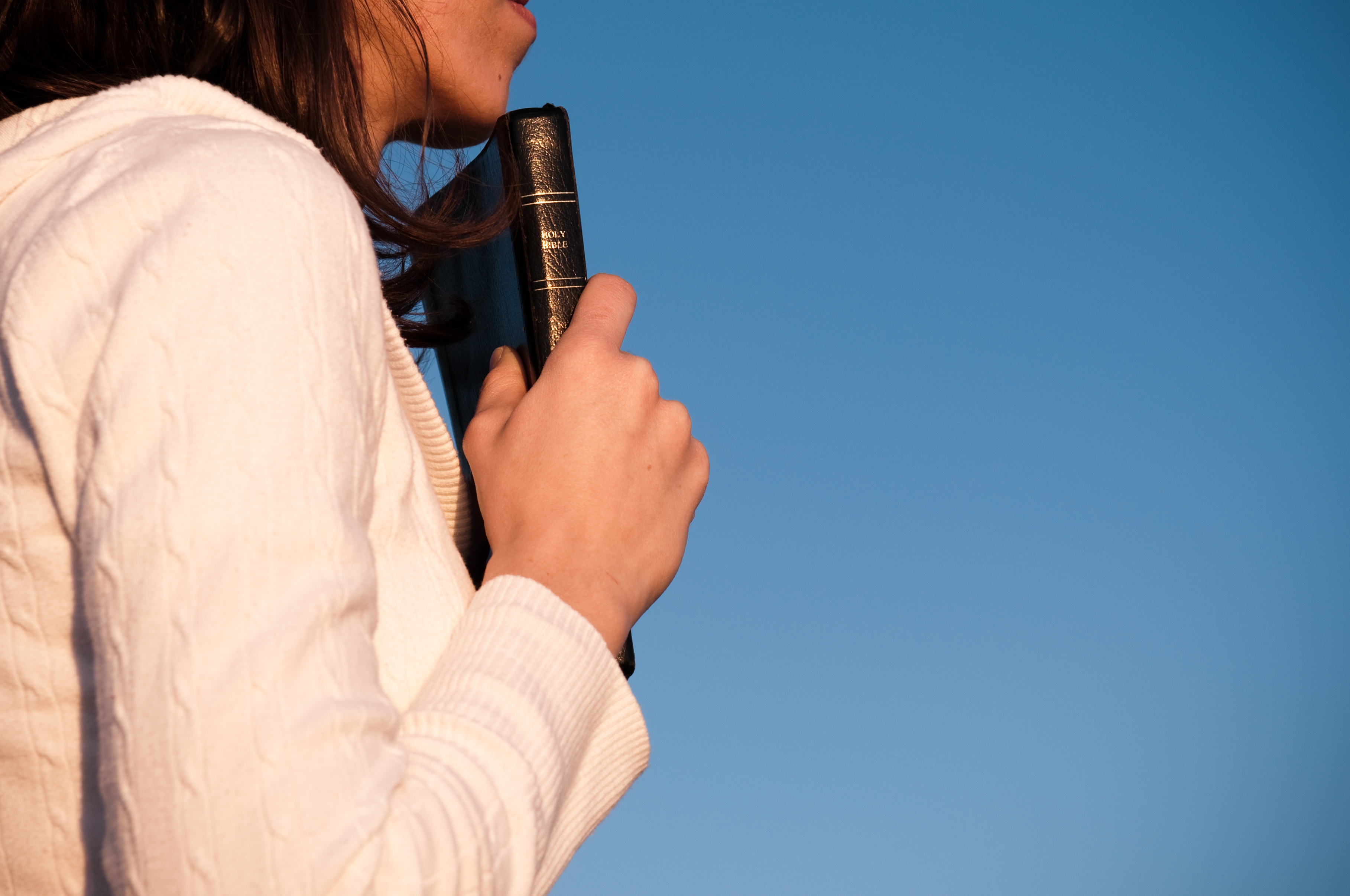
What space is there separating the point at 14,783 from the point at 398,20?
115cm

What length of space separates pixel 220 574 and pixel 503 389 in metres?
0.76

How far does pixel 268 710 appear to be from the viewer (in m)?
0.63

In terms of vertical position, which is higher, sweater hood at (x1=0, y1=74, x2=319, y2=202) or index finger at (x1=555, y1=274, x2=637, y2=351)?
index finger at (x1=555, y1=274, x2=637, y2=351)

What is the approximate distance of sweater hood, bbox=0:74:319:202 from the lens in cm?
83

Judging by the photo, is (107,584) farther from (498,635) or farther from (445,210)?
(445,210)

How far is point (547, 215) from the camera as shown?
4.68ft

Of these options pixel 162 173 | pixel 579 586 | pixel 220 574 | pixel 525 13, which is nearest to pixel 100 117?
pixel 162 173

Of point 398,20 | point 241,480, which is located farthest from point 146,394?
point 398,20

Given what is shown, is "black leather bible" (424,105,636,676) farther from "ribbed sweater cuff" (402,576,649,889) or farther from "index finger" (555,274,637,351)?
"ribbed sweater cuff" (402,576,649,889)

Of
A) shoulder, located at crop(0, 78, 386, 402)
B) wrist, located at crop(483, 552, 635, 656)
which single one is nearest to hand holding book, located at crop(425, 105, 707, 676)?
wrist, located at crop(483, 552, 635, 656)

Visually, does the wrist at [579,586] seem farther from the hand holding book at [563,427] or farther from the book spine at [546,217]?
the book spine at [546,217]

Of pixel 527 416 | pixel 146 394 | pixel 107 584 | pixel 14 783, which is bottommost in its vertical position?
pixel 14 783

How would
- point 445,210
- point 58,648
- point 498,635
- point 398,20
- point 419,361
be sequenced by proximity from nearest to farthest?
point 58,648 < point 498,635 < point 398,20 < point 445,210 < point 419,361

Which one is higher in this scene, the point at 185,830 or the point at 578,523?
the point at 578,523
